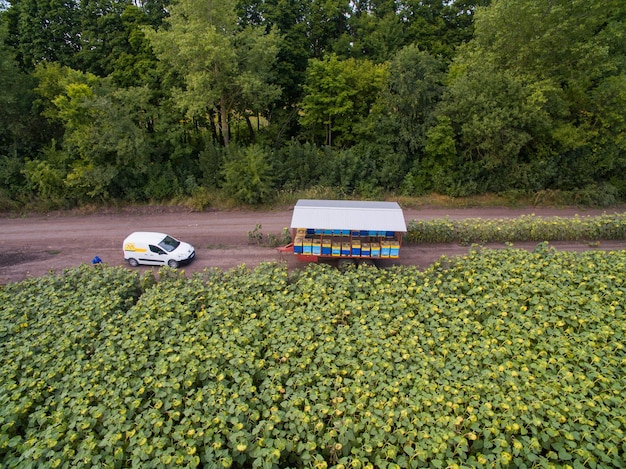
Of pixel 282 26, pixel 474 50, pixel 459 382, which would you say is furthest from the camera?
pixel 282 26

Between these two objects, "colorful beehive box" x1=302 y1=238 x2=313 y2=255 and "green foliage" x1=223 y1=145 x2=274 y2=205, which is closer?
"colorful beehive box" x1=302 y1=238 x2=313 y2=255

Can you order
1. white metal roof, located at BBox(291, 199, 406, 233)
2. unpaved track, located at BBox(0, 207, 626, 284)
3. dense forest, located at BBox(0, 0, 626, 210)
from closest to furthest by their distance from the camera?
white metal roof, located at BBox(291, 199, 406, 233), unpaved track, located at BBox(0, 207, 626, 284), dense forest, located at BBox(0, 0, 626, 210)

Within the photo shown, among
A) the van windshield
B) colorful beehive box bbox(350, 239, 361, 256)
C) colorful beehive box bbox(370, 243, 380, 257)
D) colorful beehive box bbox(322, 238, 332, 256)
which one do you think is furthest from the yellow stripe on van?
colorful beehive box bbox(370, 243, 380, 257)

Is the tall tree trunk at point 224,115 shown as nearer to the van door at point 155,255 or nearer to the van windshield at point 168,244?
the van windshield at point 168,244

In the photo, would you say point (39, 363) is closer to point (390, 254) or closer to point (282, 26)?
point (390, 254)

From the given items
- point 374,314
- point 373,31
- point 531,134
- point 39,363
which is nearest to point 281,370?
point 374,314

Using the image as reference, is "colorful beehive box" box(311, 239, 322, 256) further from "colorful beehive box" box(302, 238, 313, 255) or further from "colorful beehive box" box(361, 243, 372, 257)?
"colorful beehive box" box(361, 243, 372, 257)

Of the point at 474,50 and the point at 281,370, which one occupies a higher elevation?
the point at 474,50

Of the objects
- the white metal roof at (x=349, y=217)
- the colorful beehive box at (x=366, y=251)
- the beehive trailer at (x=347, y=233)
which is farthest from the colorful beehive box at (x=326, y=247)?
the colorful beehive box at (x=366, y=251)
